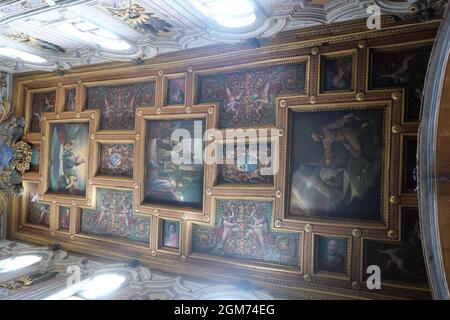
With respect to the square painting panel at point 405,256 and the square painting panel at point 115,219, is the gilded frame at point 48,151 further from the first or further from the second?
the square painting panel at point 405,256

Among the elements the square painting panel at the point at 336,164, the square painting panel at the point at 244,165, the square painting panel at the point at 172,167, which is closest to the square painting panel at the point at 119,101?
the square painting panel at the point at 172,167

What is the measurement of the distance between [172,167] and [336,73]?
342cm

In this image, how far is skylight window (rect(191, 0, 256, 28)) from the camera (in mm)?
4293

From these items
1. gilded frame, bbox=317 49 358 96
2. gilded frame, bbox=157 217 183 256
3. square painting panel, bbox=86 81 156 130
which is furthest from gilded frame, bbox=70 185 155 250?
gilded frame, bbox=317 49 358 96

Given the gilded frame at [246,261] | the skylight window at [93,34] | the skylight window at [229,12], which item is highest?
the skylight window at [229,12]

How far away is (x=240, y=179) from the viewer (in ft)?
17.4

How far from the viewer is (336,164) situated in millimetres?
4656

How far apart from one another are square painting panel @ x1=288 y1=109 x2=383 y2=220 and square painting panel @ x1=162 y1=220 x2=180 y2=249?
7.42 ft

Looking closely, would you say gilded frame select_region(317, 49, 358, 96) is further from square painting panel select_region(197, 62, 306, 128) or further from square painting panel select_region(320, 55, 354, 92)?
square painting panel select_region(197, 62, 306, 128)

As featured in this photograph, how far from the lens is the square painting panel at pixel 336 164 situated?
4.45 m

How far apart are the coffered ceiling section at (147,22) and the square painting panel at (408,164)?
1805 millimetres

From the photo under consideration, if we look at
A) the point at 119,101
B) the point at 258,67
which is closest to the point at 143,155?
the point at 119,101
